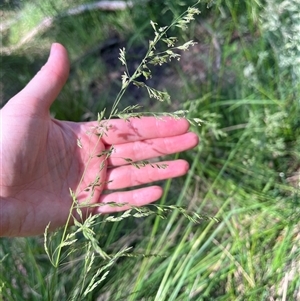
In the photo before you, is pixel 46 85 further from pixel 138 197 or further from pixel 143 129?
pixel 138 197

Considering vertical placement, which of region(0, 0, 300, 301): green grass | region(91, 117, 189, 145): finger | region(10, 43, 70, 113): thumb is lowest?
region(0, 0, 300, 301): green grass

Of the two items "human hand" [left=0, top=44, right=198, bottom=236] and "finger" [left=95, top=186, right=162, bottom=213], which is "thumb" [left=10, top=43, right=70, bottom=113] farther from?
"finger" [left=95, top=186, right=162, bottom=213]

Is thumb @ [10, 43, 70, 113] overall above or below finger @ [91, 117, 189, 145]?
above

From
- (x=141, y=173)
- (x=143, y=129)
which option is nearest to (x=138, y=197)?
(x=141, y=173)

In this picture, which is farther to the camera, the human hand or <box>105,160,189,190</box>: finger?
<box>105,160,189,190</box>: finger

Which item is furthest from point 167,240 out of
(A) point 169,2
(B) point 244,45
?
(A) point 169,2

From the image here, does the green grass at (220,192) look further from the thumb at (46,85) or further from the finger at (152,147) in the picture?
the thumb at (46,85)

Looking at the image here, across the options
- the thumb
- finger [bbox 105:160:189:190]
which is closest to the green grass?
finger [bbox 105:160:189:190]
